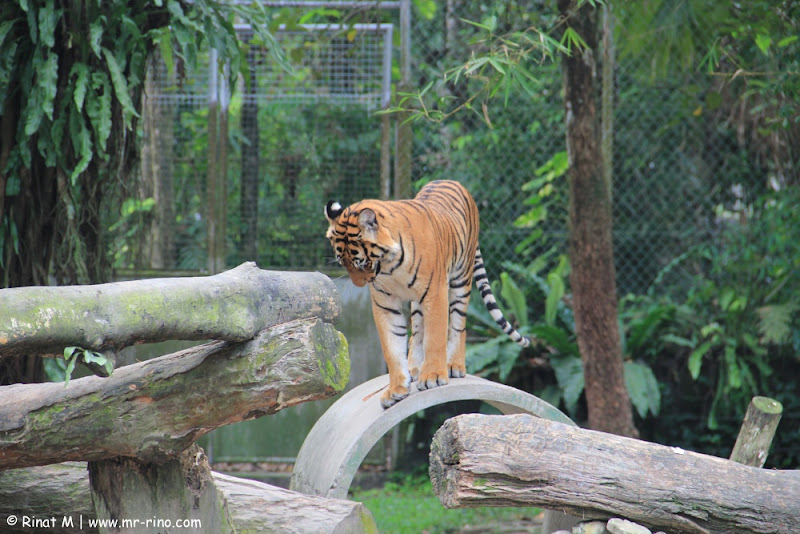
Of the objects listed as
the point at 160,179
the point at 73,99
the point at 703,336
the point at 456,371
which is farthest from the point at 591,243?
the point at 73,99

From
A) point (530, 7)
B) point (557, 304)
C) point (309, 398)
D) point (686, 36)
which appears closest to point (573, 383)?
point (557, 304)

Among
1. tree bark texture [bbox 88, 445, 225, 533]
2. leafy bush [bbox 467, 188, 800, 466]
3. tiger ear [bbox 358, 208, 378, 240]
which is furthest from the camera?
leafy bush [bbox 467, 188, 800, 466]

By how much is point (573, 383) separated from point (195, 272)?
312 centimetres

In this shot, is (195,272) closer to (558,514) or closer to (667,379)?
(558,514)

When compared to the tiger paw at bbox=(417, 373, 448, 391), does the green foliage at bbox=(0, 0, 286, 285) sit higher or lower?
higher

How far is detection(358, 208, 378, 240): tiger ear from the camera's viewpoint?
3.54 m

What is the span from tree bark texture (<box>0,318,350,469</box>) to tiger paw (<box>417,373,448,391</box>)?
1286 millimetres

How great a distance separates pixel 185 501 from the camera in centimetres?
288

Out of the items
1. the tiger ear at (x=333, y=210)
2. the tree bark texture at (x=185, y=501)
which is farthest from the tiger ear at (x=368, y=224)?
the tree bark texture at (x=185, y=501)

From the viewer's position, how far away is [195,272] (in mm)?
6238

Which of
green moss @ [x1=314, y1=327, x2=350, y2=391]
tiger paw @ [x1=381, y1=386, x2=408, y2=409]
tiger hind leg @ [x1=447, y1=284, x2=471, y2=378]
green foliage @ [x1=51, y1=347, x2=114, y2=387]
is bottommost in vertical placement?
tiger paw @ [x1=381, y1=386, x2=408, y2=409]

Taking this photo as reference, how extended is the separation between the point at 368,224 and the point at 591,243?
2.54m

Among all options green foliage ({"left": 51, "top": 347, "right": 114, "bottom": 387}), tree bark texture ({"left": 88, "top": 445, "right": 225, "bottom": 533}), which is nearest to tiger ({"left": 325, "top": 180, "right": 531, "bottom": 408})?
tree bark texture ({"left": 88, "top": 445, "right": 225, "bottom": 533})

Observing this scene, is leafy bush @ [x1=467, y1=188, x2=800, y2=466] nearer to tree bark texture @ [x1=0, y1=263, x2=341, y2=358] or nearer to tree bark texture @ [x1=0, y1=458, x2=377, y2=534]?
tree bark texture @ [x1=0, y1=458, x2=377, y2=534]
